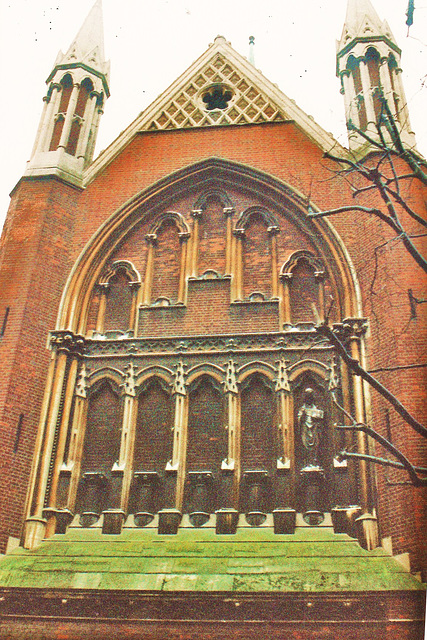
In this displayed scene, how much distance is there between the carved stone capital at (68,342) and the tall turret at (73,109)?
3.18 metres

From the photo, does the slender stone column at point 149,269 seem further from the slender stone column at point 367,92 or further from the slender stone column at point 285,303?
the slender stone column at point 367,92

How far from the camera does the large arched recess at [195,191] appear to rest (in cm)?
A: 1066

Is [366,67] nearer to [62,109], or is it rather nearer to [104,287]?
[62,109]

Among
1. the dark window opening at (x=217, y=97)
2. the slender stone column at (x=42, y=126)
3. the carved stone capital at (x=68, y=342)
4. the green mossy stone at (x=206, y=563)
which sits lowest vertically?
the green mossy stone at (x=206, y=563)

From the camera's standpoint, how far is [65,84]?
1374 cm

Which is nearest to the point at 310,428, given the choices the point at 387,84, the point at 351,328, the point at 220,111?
the point at 351,328

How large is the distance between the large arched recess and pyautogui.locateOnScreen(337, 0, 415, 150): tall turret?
1.65 metres

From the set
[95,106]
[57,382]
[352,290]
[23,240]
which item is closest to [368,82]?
[352,290]

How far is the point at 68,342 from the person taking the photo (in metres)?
10.4

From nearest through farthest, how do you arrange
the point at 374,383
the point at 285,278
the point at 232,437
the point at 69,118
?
the point at 374,383 → the point at 232,437 → the point at 285,278 → the point at 69,118

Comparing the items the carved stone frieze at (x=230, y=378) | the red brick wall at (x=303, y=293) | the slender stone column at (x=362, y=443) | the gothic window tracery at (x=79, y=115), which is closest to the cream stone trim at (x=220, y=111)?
the gothic window tracery at (x=79, y=115)

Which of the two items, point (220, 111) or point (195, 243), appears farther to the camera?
point (220, 111)

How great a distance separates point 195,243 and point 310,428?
151 inches

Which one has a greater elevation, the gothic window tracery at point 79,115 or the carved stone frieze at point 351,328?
the gothic window tracery at point 79,115
